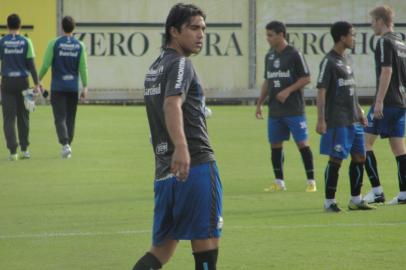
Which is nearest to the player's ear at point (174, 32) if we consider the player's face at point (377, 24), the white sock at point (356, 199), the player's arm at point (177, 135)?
the player's arm at point (177, 135)

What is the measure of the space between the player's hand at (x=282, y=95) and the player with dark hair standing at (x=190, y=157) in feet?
25.0

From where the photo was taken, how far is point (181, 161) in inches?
298

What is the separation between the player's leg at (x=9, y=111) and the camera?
20.0 meters

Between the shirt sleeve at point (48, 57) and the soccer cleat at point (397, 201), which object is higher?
the shirt sleeve at point (48, 57)

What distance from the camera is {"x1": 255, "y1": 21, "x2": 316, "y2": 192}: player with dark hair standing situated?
620 inches

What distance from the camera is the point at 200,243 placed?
804 cm

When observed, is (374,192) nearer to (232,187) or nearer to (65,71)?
(232,187)

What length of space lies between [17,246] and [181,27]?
4127 mm

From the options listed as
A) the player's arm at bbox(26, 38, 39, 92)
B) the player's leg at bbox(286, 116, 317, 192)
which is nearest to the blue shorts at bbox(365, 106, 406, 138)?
the player's leg at bbox(286, 116, 317, 192)

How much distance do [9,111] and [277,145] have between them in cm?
606

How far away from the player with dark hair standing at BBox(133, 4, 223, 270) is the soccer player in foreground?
548cm

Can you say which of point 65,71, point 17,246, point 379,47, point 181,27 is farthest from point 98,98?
point 181,27

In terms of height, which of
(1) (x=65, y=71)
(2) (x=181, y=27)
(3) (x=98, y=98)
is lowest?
(3) (x=98, y=98)

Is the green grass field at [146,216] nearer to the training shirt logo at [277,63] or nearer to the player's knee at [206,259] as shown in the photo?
the training shirt logo at [277,63]
